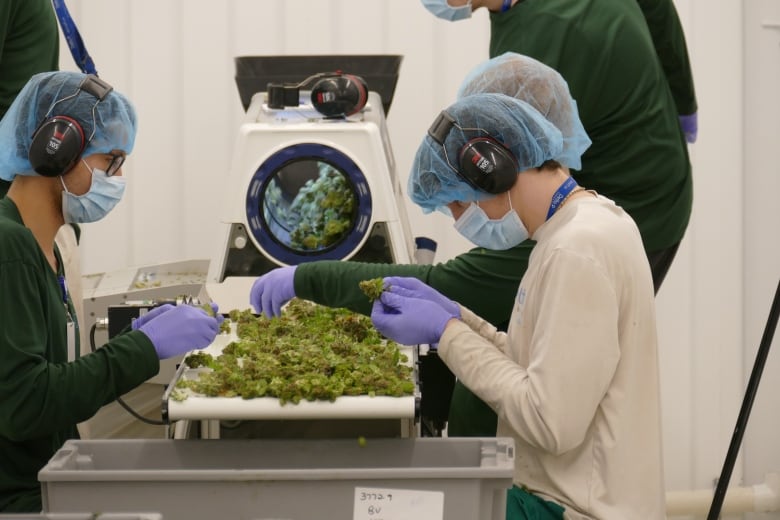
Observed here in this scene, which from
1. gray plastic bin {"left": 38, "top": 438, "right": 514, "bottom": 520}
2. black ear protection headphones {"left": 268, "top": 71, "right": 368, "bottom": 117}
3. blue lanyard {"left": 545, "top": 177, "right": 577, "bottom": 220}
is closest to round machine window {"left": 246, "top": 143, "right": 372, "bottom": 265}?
black ear protection headphones {"left": 268, "top": 71, "right": 368, "bottom": 117}

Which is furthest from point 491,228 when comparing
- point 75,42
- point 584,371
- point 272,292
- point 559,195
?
point 75,42

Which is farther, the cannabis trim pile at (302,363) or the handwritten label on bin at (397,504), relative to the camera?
the cannabis trim pile at (302,363)

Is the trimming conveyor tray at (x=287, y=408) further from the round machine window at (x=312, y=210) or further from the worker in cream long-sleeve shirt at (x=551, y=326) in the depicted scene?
the round machine window at (x=312, y=210)

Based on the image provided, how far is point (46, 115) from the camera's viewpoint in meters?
2.12

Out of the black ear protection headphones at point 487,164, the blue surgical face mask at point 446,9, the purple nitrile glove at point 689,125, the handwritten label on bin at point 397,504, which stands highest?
the blue surgical face mask at point 446,9

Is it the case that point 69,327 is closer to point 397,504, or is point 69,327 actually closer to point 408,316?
Result: point 408,316

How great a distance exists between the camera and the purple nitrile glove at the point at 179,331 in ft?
6.67

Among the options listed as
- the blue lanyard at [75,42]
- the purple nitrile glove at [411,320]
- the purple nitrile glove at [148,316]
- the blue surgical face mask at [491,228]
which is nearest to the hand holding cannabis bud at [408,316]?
the purple nitrile glove at [411,320]

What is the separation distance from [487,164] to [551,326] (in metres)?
0.32

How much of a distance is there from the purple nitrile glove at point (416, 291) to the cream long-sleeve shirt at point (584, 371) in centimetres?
15

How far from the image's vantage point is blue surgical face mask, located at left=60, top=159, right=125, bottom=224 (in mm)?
2164

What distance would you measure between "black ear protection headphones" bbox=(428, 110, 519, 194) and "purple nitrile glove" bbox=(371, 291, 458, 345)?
25 cm

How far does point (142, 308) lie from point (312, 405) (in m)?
0.70

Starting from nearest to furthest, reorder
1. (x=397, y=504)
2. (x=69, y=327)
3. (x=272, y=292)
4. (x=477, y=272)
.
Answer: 1. (x=397, y=504)
2. (x=69, y=327)
3. (x=272, y=292)
4. (x=477, y=272)
